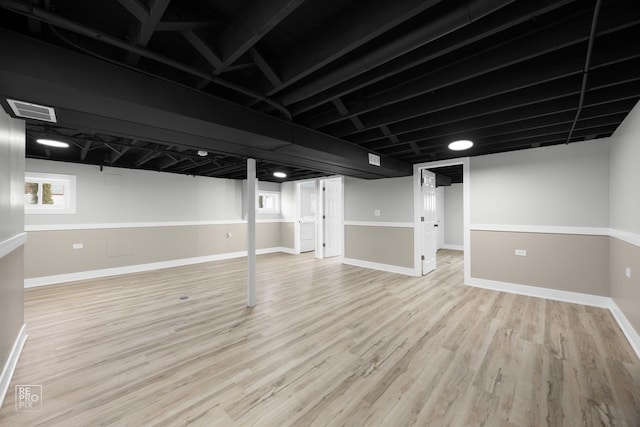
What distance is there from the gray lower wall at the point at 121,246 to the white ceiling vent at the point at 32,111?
389 centimetres

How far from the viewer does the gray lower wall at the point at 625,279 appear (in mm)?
2420

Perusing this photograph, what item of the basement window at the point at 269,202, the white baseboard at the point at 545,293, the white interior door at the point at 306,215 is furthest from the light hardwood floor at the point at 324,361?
the basement window at the point at 269,202

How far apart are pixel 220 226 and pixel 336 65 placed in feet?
19.8

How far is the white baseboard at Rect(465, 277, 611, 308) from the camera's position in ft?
11.3

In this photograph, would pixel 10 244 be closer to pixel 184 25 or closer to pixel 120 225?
pixel 184 25

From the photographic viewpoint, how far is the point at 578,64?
1.80 m

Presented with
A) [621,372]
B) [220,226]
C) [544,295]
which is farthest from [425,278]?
[220,226]

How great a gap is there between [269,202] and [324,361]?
6.39 metres

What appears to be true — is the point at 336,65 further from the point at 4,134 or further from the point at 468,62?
the point at 4,134

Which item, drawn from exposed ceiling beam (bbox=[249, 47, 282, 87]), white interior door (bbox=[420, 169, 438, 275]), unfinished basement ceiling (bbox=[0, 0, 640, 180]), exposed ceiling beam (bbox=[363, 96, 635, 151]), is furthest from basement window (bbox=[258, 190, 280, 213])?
exposed ceiling beam (bbox=[249, 47, 282, 87])

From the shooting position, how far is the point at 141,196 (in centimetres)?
568

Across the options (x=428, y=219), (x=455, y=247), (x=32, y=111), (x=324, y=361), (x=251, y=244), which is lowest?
(x=324, y=361)
